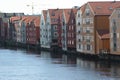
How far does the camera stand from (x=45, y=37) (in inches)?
3730

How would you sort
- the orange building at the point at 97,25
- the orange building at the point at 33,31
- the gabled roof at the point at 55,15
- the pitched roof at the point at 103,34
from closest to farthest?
the pitched roof at the point at 103,34, the orange building at the point at 97,25, the gabled roof at the point at 55,15, the orange building at the point at 33,31

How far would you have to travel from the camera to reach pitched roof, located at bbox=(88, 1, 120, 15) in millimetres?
67000

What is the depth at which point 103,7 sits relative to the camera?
6788 centimetres

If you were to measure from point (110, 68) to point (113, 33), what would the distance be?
11735mm

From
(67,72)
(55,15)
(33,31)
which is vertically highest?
(55,15)

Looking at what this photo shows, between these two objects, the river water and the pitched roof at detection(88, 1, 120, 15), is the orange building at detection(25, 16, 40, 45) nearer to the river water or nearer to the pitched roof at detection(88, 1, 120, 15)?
the pitched roof at detection(88, 1, 120, 15)

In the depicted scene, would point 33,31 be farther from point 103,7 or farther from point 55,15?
point 103,7

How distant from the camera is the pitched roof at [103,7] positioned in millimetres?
67000

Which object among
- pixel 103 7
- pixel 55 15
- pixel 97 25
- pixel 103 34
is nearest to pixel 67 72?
pixel 103 34

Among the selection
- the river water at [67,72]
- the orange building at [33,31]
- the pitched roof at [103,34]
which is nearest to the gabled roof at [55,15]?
the orange building at [33,31]

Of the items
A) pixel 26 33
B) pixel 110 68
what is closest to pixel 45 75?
pixel 110 68

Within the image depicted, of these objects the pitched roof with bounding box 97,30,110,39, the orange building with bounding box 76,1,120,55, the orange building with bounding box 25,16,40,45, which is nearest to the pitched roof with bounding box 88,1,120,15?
the orange building with bounding box 76,1,120,55

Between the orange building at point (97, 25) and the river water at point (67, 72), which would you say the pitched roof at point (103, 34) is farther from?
the river water at point (67, 72)

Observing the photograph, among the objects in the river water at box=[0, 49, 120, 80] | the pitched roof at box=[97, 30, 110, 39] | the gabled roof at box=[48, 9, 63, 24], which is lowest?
the river water at box=[0, 49, 120, 80]
